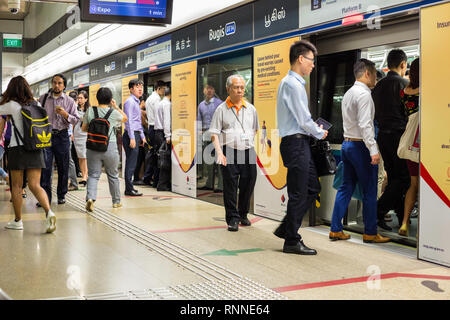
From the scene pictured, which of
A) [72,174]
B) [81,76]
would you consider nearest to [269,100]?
[72,174]

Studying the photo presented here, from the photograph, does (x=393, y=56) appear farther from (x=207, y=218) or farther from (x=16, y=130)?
(x=16, y=130)

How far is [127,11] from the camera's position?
7023 millimetres

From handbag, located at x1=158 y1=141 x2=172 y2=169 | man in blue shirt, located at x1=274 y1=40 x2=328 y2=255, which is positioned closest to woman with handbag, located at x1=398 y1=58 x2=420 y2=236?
man in blue shirt, located at x1=274 y1=40 x2=328 y2=255

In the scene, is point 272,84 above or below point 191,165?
above

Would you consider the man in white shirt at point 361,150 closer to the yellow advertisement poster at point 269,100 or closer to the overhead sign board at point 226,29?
the yellow advertisement poster at point 269,100

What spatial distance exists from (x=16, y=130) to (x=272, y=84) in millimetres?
2644

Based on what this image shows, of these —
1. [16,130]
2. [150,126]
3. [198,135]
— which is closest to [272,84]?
[198,135]

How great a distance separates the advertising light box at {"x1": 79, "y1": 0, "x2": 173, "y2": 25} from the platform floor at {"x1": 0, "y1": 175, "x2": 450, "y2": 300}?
2646mm

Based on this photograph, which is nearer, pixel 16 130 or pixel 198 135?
pixel 16 130

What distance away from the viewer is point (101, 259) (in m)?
4.11

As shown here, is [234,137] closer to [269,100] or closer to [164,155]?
[269,100]

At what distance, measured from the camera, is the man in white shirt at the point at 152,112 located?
872cm

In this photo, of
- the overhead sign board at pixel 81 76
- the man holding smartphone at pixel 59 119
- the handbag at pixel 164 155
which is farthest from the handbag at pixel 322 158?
the overhead sign board at pixel 81 76

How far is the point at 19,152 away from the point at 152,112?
394 cm
